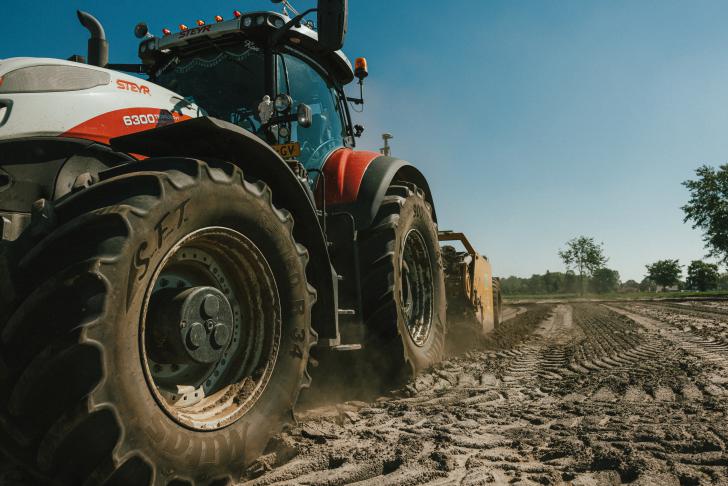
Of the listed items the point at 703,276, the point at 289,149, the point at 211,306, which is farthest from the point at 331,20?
the point at 703,276

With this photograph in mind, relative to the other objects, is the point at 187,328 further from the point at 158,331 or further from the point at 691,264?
the point at 691,264

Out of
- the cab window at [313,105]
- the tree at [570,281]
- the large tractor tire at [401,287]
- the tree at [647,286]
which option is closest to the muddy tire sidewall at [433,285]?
the large tractor tire at [401,287]

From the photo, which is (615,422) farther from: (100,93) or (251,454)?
(100,93)

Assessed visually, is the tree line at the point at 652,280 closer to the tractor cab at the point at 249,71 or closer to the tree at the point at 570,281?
the tree at the point at 570,281

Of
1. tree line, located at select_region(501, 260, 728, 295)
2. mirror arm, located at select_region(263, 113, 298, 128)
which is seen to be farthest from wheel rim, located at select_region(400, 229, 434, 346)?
tree line, located at select_region(501, 260, 728, 295)

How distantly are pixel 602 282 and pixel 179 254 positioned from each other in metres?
102

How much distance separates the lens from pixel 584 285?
81.9m

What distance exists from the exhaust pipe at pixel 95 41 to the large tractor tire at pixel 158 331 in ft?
5.37

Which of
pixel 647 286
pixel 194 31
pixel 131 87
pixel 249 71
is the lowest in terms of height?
pixel 647 286

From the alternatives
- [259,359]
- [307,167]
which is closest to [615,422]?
[259,359]

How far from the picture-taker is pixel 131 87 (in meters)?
2.97

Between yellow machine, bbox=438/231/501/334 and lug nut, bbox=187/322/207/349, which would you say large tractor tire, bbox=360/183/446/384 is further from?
yellow machine, bbox=438/231/501/334

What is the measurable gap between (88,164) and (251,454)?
1.60 metres

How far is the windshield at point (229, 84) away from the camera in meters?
3.93
